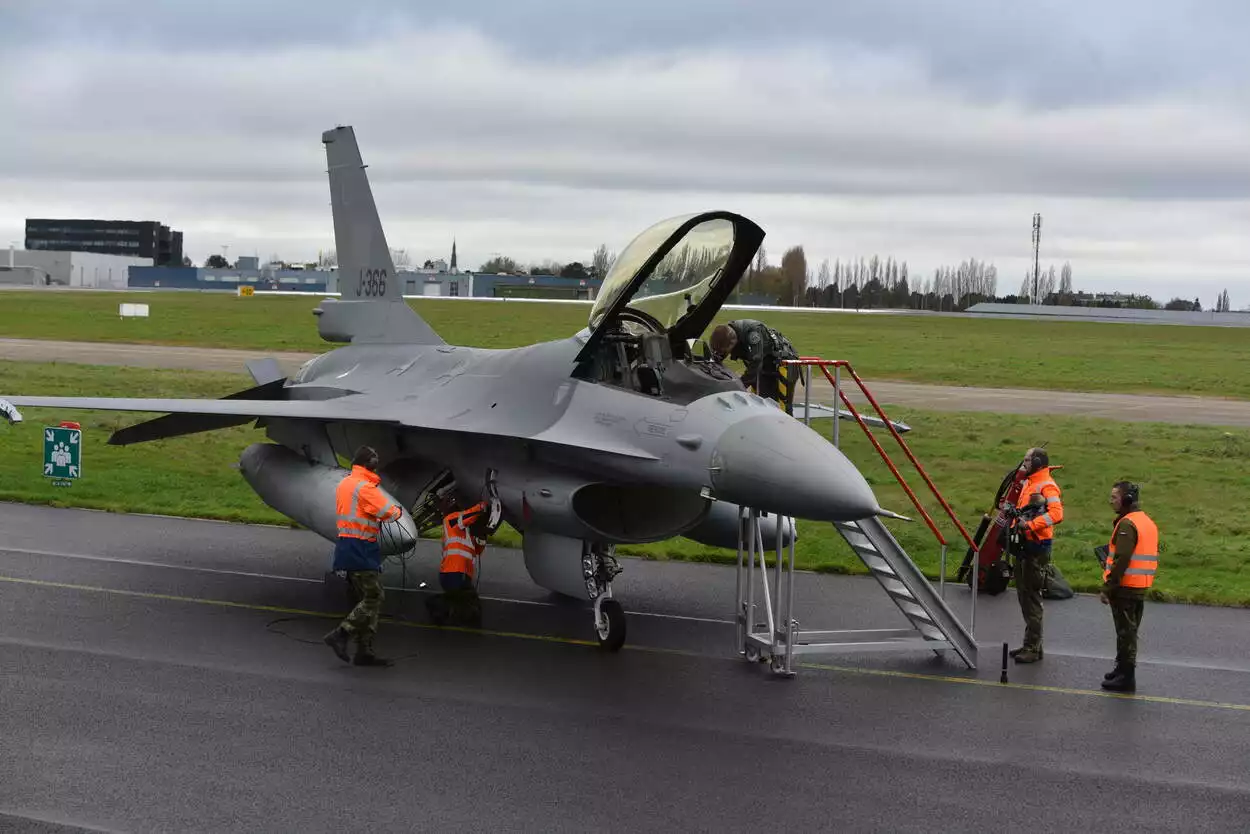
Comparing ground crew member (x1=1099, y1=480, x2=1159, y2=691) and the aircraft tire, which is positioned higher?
ground crew member (x1=1099, y1=480, x2=1159, y2=691)

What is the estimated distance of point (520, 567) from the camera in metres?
17.5

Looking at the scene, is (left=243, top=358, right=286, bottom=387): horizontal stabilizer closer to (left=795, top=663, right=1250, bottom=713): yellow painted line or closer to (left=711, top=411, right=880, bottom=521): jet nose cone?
(left=711, top=411, right=880, bottom=521): jet nose cone

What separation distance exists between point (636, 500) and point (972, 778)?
18.3 feet

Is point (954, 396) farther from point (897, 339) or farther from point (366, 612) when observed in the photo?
point (897, 339)

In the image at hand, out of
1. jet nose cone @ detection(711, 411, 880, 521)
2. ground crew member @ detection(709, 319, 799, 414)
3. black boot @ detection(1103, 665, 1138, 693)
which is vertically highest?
ground crew member @ detection(709, 319, 799, 414)

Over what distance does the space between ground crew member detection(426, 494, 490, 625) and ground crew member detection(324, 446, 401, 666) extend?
1605 millimetres

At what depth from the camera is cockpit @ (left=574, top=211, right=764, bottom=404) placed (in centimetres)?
1307

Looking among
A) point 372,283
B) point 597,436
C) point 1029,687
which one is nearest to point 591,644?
point 597,436

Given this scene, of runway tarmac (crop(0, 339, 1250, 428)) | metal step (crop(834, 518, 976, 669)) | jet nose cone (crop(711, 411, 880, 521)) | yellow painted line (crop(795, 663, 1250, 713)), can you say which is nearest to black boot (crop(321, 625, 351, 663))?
jet nose cone (crop(711, 411, 880, 521))

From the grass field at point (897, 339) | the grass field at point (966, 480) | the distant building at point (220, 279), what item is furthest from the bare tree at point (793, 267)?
the distant building at point (220, 279)

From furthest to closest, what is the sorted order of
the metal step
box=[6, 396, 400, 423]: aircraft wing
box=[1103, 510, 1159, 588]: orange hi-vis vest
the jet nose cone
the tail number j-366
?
the tail number j-366 < box=[6, 396, 400, 423]: aircraft wing < the metal step < box=[1103, 510, 1159, 588]: orange hi-vis vest < the jet nose cone

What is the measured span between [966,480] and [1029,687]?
12504 millimetres

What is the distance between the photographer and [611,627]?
13.0m

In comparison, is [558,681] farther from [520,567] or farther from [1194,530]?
[1194,530]
